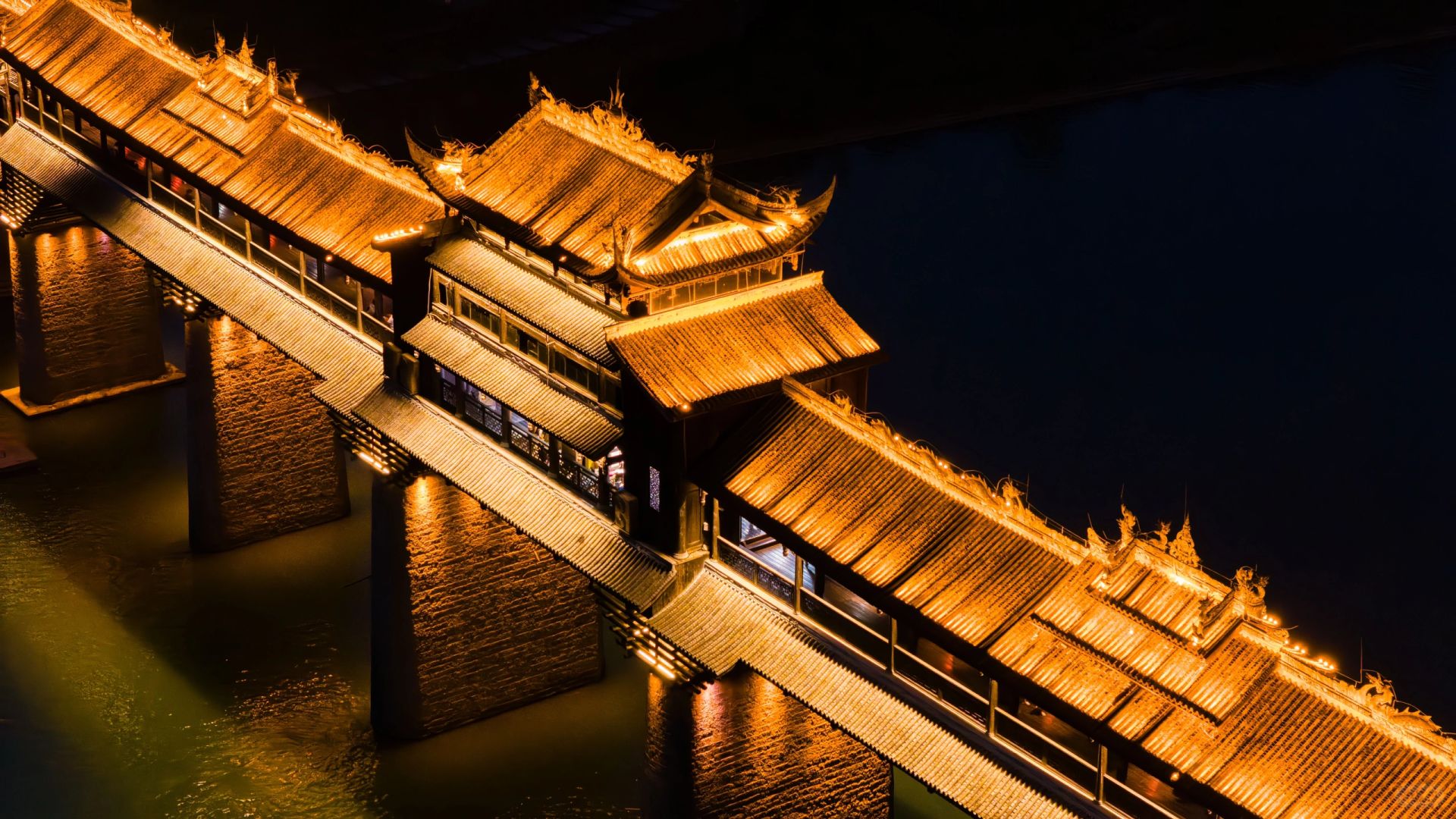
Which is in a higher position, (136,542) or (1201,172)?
(1201,172)

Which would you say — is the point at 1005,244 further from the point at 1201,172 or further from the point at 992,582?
the point at 992,582

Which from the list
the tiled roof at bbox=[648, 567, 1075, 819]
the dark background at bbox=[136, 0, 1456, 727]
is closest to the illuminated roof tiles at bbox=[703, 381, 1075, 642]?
the tiled roof at bbox=[648, 567, 1075, 819]

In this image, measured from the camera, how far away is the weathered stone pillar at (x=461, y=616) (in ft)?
123

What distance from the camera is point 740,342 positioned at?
1268 inches

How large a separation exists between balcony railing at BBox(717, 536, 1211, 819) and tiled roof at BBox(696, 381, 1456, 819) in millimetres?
1070

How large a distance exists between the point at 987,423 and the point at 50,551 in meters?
24.0

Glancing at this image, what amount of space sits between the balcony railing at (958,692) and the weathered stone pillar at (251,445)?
50.1 feet

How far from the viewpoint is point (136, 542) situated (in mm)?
46750

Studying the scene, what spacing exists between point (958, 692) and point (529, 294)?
10.4 m

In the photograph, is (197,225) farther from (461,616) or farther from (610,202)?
(610,202)

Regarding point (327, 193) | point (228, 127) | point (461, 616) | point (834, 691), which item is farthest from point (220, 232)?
point (834, 691)

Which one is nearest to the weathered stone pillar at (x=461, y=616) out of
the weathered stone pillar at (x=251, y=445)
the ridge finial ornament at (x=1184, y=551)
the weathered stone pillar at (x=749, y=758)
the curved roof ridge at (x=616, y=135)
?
the weathered stone pillar at (x=749, y=758)

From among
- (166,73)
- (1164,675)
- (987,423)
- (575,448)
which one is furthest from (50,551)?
(1164,675)

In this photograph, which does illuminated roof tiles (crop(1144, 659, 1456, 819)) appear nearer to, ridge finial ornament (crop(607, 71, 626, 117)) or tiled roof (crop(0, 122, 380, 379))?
ridge finial ornament (crop(607, 71, 626, 117))
